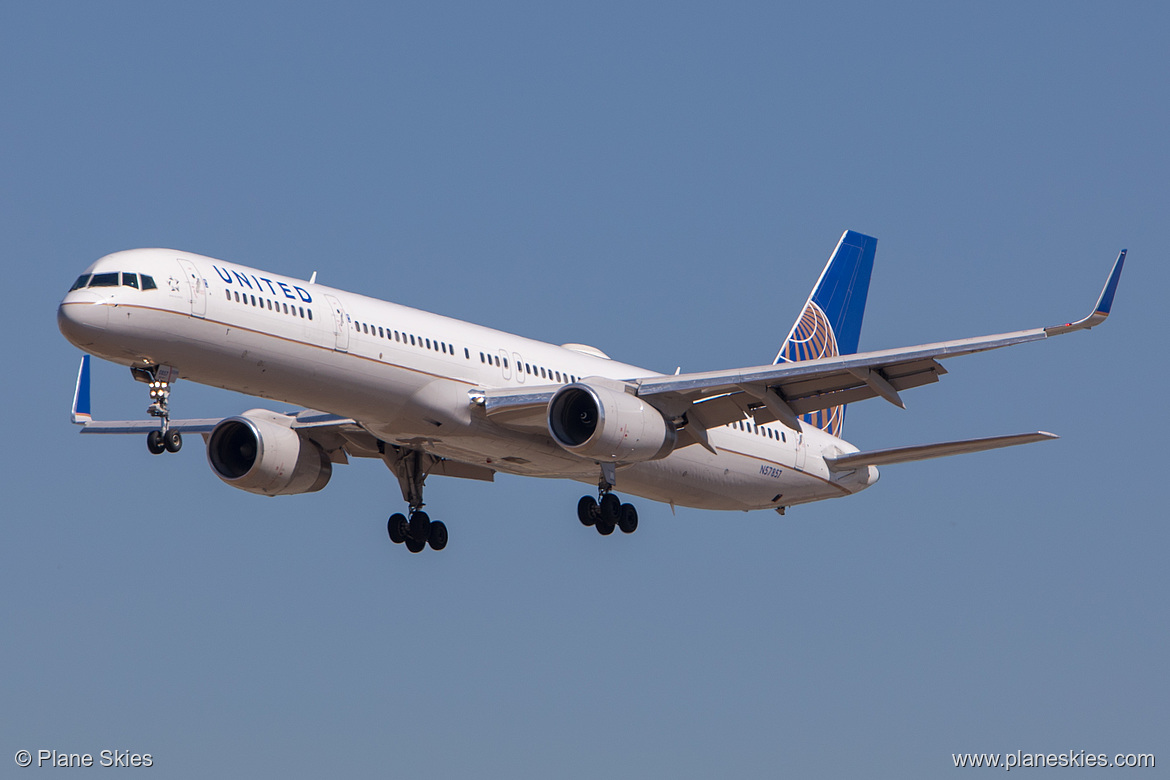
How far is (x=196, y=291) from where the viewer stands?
32.4 meters

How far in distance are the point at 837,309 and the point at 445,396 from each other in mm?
19886

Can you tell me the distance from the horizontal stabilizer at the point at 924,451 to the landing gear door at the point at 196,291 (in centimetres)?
1701

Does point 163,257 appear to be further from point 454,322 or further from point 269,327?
point 454,322

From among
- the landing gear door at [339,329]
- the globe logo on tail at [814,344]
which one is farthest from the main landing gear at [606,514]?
the globe logo on tail at [814,344]

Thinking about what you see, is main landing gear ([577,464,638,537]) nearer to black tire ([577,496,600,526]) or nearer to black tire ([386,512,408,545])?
black tire ([577,496,600,526])

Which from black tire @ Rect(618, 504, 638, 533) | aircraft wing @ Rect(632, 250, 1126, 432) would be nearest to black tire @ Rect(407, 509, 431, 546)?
black tire @ Rect(618, 504, 638, 533)

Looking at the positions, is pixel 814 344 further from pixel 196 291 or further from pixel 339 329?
pixel 196 291

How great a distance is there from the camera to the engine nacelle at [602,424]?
35719 mm

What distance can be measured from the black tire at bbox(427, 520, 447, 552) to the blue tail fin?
1272 cm

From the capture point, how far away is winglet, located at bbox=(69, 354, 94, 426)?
4541 centimetres

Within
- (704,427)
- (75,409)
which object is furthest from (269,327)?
(75,409)

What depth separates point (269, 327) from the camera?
3319 centimetres

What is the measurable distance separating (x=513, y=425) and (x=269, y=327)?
6459mm

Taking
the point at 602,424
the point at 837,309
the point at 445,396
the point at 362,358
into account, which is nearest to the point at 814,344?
the point at 837,309
